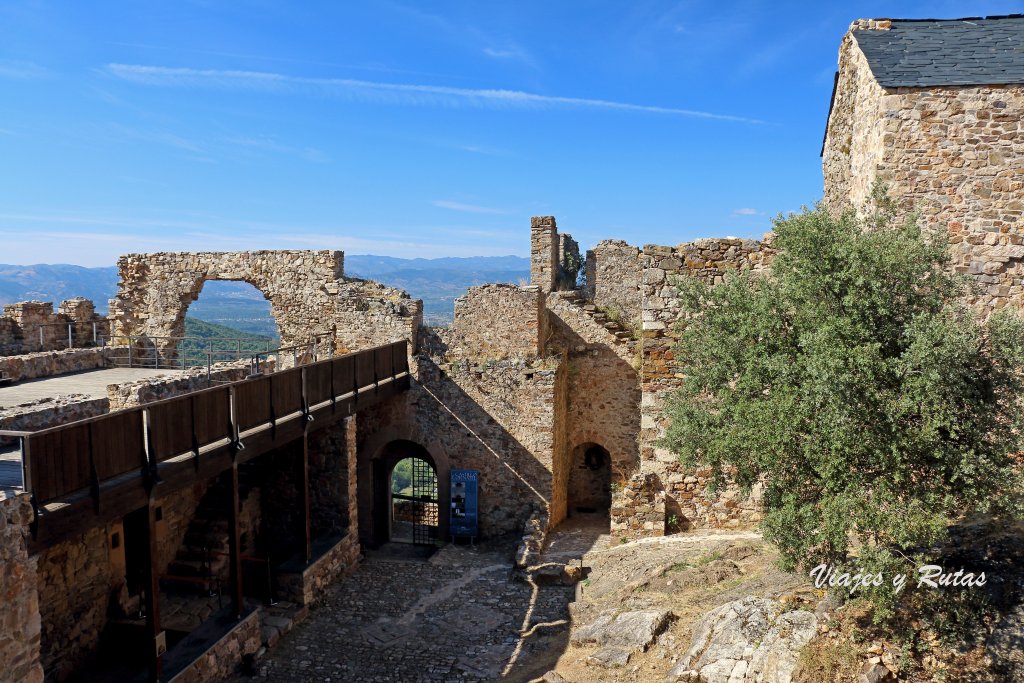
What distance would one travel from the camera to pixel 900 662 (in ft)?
22.8

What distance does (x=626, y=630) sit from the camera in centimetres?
965

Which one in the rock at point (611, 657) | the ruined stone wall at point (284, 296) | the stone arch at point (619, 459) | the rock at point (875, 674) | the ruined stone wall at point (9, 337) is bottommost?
the rock at point (611, 657)

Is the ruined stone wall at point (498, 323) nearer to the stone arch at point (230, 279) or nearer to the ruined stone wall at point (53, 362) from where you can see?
the stone arch at point (230, 279)

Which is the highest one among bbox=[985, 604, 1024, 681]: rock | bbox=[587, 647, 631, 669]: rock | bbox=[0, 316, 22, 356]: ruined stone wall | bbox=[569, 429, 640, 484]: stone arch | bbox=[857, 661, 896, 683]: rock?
bbox=[0, 316, 22, 356]: ruined stone wall

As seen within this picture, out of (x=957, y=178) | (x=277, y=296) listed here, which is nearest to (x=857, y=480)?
(x=957, y=178)

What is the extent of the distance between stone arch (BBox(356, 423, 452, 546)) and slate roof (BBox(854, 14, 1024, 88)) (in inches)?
459

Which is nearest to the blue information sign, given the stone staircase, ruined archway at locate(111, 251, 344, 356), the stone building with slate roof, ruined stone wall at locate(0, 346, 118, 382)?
the stone staircase

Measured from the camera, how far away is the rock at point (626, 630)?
30.1ft

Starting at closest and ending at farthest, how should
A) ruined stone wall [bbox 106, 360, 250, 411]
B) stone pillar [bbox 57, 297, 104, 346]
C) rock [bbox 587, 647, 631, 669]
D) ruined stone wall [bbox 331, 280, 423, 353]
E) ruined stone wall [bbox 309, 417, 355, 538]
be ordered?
rock [bbox 587, 647, 631, 669], ruined stone wall [bbox 106, 360, 250, 411], ruined stone wall [bbox 309, 417, 355, 538], ruined stone wall [bbox 331, 280, 423, 353], stone pillar [bbox 57, 297, 104, 346]

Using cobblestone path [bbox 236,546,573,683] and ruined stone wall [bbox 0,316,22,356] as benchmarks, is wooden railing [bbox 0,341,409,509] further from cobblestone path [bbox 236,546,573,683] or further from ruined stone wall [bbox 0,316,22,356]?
ruined stone wall [bbox 0,316,22,356]

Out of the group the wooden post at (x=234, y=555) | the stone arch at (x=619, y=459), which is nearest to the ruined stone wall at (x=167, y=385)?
the wooden post at (x=234, y=555)

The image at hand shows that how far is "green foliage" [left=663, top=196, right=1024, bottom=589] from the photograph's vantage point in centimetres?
673

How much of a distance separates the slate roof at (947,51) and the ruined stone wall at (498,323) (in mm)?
8214

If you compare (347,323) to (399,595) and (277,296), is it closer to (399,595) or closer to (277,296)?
(277,296)
